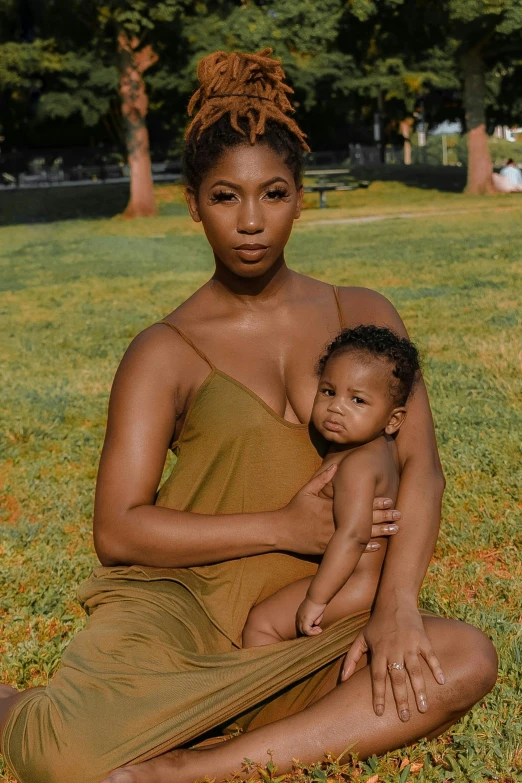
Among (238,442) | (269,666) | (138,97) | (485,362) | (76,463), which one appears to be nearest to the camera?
(269,666)

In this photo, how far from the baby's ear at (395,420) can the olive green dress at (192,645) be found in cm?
24

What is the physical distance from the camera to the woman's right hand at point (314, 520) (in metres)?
3.12

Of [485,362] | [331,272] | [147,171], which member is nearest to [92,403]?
[485,362]

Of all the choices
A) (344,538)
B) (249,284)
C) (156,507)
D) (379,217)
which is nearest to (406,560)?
(344,538)

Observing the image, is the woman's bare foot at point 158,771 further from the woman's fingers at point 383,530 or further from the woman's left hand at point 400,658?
the woman's fingers at point 383,530

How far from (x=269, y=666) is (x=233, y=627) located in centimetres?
30

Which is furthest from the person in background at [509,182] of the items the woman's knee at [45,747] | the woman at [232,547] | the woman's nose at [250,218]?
the woman's knee at [45,747]

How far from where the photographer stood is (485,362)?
29.0 ft

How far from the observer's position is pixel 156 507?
3.18 metres

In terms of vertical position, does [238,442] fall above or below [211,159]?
below

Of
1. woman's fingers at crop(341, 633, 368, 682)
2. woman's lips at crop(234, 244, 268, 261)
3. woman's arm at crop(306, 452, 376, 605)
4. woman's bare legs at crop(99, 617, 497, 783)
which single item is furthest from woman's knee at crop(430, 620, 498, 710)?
woman's lips at crop(234, 244, 268, 261)

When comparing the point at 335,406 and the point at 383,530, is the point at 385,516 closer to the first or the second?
the point at 383,530

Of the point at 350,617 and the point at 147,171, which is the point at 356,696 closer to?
the point at 350,617

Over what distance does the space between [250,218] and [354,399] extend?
614mm
